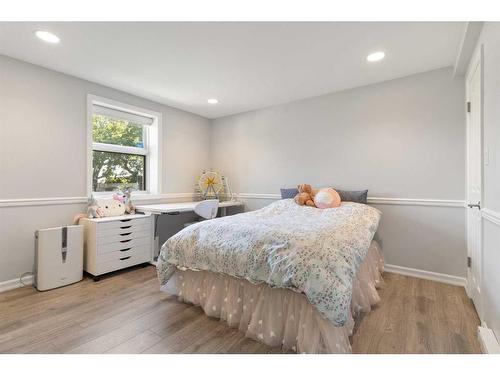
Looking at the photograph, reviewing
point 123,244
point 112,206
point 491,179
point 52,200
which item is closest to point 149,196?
point 112,206

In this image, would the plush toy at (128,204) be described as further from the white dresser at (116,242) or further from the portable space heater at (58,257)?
the portable space heater at (58,257)

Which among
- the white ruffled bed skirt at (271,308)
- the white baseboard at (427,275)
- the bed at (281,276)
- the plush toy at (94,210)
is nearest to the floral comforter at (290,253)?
the bed at (281,276)

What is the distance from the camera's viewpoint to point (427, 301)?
2.02m

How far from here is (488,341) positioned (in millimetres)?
1341

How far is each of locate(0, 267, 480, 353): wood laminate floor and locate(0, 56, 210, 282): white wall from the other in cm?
60

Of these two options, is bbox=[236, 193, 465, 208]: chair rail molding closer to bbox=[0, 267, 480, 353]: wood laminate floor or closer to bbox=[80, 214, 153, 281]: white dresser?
bbox=[0, 267, 480, 353]: wood laminate floor

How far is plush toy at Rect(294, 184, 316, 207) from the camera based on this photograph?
2.81 metres

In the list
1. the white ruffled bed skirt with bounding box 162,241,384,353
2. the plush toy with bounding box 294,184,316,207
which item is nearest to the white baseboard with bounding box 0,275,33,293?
the white ruffled bed skirt with bounding box 162,241,384,353

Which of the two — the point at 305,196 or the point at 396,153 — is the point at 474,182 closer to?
the point at 396,153

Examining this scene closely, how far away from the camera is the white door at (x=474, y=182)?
1.82 metres

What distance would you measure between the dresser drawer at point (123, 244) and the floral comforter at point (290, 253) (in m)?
0.94

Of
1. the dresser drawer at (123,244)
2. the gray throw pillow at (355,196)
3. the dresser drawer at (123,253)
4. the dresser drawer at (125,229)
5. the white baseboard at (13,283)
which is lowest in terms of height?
the white baseboard at (13,283)

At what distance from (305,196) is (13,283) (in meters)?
3.08
